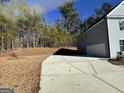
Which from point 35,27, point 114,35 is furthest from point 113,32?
point 35,27

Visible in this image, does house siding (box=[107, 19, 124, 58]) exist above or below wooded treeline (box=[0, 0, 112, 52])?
below

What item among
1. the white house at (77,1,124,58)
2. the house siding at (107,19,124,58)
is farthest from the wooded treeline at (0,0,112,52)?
the house siding at (107,19,124,58)

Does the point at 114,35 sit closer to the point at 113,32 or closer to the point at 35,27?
the point at 113,32

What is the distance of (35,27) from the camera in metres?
50.4

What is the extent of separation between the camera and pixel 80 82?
28.2ft

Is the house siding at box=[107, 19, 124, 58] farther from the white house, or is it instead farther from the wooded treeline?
the wooded treeline

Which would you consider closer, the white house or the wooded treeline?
the white house

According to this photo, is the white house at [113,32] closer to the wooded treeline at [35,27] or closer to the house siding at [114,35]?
the house siding at [114,35]

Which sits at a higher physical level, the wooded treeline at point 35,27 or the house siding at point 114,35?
the wooded treeline at point 35,27

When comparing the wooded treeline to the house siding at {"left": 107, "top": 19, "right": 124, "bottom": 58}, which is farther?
the wooded treeline

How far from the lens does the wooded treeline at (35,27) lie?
123 ft

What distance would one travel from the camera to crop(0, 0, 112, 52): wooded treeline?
37500mm

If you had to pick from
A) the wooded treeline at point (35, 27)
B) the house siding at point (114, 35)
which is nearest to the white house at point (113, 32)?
the house siding at point (114, 35)

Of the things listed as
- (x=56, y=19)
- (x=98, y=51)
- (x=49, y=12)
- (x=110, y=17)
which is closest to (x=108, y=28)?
(x=110, y=17)
